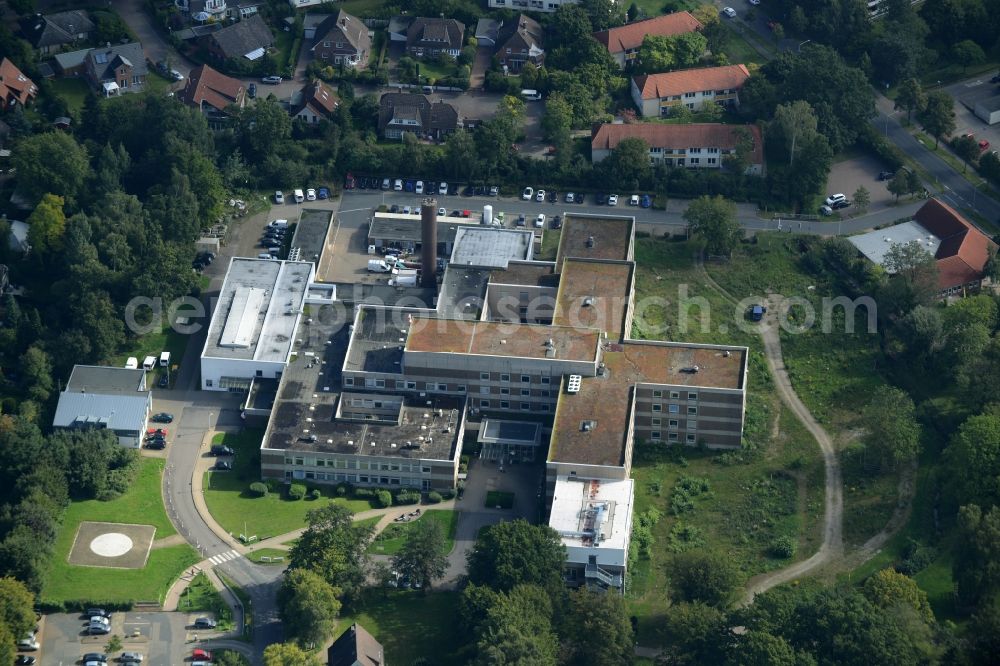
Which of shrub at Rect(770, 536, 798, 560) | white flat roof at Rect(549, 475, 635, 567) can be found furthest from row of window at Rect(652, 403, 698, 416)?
shrub at Rect(770, 536, 798, 560)

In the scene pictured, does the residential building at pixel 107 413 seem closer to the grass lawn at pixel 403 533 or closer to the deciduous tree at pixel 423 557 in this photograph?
the grass lawn at pixel 403 533

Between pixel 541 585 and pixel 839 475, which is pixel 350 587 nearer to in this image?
pixel 541 585

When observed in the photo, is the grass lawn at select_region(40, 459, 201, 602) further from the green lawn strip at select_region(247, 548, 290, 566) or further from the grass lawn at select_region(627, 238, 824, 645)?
the grass lawn at select_region(627, 238, 824, 645)

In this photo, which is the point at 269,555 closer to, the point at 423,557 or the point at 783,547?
the point at 423,557

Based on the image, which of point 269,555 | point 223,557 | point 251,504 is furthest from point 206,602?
point 251,504

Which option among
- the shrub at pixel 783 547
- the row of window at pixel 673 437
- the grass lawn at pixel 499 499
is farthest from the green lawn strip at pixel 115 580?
the shrub at pixel 783 547
